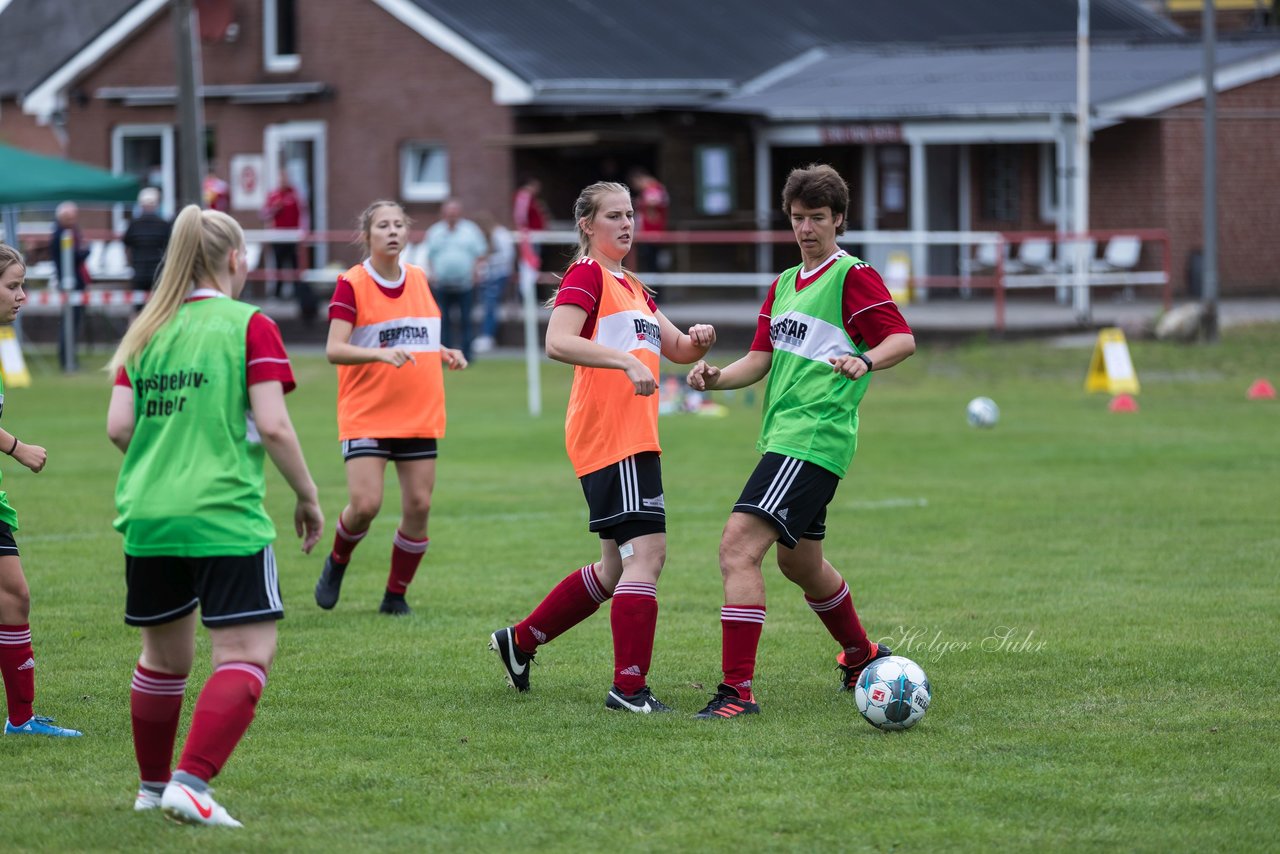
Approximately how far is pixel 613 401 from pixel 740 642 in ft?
3.39

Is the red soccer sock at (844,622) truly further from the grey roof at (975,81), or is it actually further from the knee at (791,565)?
the grey roof at (975,81)

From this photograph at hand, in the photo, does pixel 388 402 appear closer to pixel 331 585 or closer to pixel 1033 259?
pixel 331 585

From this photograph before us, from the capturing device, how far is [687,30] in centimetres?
3516

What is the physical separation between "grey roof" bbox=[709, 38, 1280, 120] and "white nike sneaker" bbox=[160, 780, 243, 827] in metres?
25.2

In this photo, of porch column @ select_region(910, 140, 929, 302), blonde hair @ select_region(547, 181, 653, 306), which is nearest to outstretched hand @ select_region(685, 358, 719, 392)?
blonde hair @ select_region(547, 181, 653, 306)

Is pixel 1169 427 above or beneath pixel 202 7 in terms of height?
beneath

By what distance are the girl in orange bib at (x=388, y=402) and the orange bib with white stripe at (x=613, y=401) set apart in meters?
1.91

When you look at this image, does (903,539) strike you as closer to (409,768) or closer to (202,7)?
(409,768)

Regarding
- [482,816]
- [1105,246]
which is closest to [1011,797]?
[482,816]

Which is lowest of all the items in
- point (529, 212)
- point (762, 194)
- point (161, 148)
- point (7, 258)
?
point (7, 258)

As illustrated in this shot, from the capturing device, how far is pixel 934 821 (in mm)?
5105

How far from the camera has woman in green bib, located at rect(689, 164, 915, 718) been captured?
642cm

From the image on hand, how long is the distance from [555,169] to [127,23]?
9.95 metres

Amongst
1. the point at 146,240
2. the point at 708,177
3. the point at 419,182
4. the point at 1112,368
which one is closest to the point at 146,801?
the point at 1112,368
